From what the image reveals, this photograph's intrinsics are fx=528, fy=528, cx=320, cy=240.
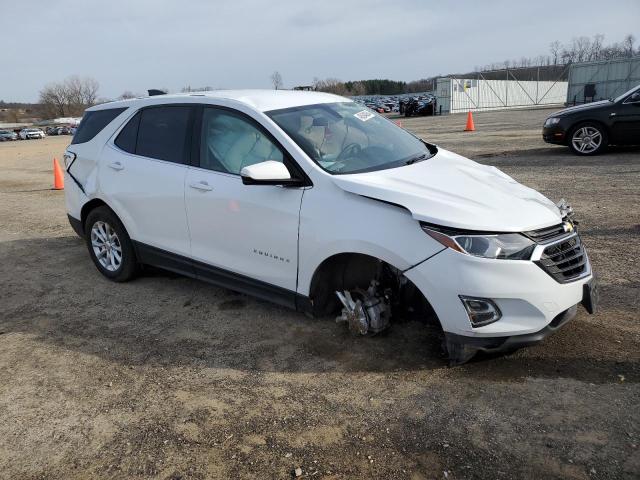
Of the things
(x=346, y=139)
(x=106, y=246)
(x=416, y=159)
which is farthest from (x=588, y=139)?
(x=106, y=246)

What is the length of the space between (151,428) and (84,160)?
11.0 feet

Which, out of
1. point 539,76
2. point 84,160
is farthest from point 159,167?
point 539,76

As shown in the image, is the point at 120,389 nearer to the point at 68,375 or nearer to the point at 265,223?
the point at 68,375

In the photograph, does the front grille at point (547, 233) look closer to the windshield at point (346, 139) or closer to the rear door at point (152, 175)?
the windshield at point (346, 139)

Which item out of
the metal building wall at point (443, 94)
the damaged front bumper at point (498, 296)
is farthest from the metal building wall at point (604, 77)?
the damaged front bumper at point (498, 296)

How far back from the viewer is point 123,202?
4930mm

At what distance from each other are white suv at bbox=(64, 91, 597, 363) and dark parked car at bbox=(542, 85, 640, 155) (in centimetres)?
813

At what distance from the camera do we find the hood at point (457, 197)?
10.3 ft

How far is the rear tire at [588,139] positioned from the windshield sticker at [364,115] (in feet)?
27.7

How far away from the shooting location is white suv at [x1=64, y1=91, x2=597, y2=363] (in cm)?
311

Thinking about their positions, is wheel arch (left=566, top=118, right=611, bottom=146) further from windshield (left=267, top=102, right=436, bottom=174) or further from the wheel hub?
the wheel hub

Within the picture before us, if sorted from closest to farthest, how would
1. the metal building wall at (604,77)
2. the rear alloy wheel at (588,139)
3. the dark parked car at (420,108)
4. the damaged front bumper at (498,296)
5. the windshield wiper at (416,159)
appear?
the damaged front bumper at (498,296) < the windshield wiper at (416,159) < the rear alloy wheel at (588,139) < the metal building wall at (604,77) < the dark parked car at (420,108)

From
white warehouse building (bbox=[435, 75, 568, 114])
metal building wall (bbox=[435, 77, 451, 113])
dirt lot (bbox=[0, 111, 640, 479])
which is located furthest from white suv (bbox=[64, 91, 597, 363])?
white warehouse building (bbox=[435, 75, 568, 114])

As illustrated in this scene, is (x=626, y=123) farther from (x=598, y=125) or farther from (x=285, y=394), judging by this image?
(x=285, y=394)
